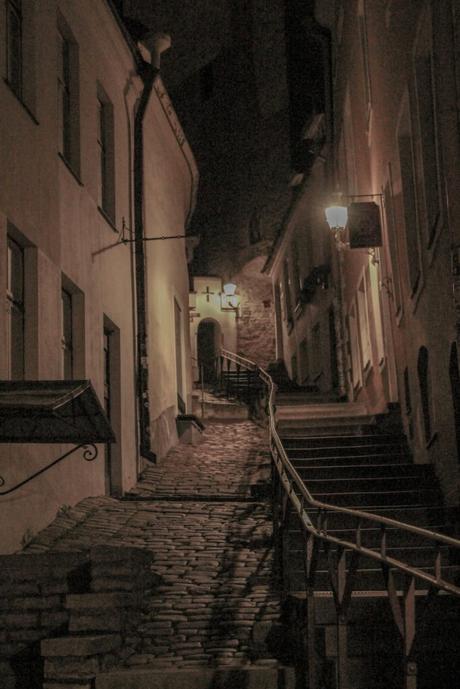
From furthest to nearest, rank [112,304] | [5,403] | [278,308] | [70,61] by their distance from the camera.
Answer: [278,308], [112,304], [70,61], [5,403]

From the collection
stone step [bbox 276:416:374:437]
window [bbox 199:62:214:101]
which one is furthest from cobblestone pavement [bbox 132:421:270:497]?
window [bbox 199:62:214:101]

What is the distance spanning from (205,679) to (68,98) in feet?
30.2

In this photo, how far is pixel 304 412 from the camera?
19.9 metres

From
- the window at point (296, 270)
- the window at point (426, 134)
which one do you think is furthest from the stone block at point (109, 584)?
the window at point (296, 270)

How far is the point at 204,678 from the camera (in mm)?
7441

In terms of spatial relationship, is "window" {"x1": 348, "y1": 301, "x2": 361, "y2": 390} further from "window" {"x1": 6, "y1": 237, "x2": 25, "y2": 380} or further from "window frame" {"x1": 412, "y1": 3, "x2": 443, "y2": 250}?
"window" {"x1": 6, "y1": 237, "x2": 25, "y2": 380}

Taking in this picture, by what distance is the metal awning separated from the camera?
28.1ft

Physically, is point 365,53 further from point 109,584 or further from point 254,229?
point 254,229

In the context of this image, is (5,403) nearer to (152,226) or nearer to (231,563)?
(231,563)

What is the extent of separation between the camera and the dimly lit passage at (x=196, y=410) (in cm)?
770

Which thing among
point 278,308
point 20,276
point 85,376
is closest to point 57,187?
point 20,276

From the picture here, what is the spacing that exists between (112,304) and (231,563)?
6177mm

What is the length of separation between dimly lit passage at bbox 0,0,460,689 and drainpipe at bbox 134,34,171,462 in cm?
5

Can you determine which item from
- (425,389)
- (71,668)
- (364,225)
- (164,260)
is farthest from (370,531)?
(164,260)
